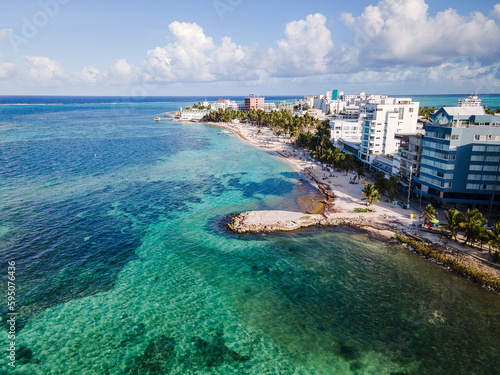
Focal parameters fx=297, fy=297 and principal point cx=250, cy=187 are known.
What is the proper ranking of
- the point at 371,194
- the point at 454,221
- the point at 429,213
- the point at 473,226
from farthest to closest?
the point at 371,194 < the point at 429,213 < the point at 454,221 < the point at 473,226

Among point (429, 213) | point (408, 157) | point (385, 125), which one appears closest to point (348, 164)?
point (385, 125)

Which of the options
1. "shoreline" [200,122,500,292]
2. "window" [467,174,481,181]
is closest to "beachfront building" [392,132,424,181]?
"shoreline" [200,122,500,292]

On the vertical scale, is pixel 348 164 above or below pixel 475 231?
above

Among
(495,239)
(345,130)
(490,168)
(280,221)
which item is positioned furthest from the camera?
(345,130)

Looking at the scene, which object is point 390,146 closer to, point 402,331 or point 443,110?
point 443,110

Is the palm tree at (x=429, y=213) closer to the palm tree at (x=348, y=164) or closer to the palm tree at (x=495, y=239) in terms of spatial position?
the palm tree at (x=495, y=239)

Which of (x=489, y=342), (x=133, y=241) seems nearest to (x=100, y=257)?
(x=133, y=241)

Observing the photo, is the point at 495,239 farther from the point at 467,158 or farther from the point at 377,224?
the point at 467,158
